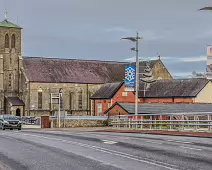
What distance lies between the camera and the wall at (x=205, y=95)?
247ft

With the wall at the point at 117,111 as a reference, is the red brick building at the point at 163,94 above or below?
above

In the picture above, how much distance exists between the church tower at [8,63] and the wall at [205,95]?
3831cm

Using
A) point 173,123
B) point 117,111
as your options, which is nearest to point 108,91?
point 117,111

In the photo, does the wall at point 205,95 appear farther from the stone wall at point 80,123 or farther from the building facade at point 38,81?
the building facade at point 38,81

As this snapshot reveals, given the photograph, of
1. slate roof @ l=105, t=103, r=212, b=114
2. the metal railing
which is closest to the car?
the metal railing

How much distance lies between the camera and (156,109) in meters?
60.0

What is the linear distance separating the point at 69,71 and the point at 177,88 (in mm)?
28725

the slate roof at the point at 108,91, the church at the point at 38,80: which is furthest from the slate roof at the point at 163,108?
the church at the point at 38,80

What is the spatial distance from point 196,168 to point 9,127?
38562mm

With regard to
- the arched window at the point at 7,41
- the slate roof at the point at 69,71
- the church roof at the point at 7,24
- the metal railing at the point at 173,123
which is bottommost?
the metal railing at the point at 173,123

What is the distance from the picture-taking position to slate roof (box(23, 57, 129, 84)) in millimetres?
97125

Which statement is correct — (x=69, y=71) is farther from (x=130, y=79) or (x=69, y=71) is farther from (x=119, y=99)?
(x=130, y=79)

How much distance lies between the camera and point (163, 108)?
60.9 metres

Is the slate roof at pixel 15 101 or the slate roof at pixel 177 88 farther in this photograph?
the slate roof at pixel 15 101
